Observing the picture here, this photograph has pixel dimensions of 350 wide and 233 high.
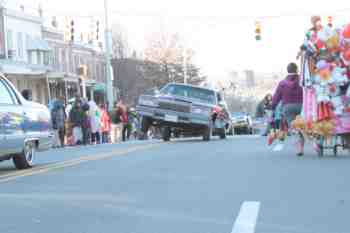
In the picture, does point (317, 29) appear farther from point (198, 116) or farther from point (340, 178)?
point (198, 116)

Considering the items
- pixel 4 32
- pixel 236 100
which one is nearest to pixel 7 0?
pixel 4 32

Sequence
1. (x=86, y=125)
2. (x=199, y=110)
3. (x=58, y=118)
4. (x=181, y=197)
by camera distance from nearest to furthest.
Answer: (x=181, y=197) < (x=199, y=110) < (x=58, y=118) < (x=86, y=125)

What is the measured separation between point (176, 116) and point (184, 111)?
0.86ft

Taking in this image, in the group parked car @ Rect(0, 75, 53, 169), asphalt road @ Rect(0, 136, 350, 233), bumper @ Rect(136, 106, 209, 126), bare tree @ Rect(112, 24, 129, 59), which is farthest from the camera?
bare tree @ Rect(112, 24, 129, 59)

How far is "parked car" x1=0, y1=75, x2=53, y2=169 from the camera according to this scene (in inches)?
502

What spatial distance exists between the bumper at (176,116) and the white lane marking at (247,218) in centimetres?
1565

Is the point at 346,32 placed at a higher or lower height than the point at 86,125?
higher

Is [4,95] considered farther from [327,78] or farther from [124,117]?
[124,117]

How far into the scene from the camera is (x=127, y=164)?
45.3ft

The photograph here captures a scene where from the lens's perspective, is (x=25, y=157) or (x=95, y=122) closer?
(x=25, y=157)

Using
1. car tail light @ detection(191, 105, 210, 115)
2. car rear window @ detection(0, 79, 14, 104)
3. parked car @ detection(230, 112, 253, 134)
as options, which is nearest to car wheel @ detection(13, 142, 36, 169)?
car rear window @ detection(0, 79, 14, 104)

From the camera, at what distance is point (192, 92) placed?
2588 centimetres

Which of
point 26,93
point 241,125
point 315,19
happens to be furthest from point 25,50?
point 315,19

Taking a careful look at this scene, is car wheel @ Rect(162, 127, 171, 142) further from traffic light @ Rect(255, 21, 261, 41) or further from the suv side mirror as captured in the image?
traffic light @ Rect(255, 21, 261, 41)
